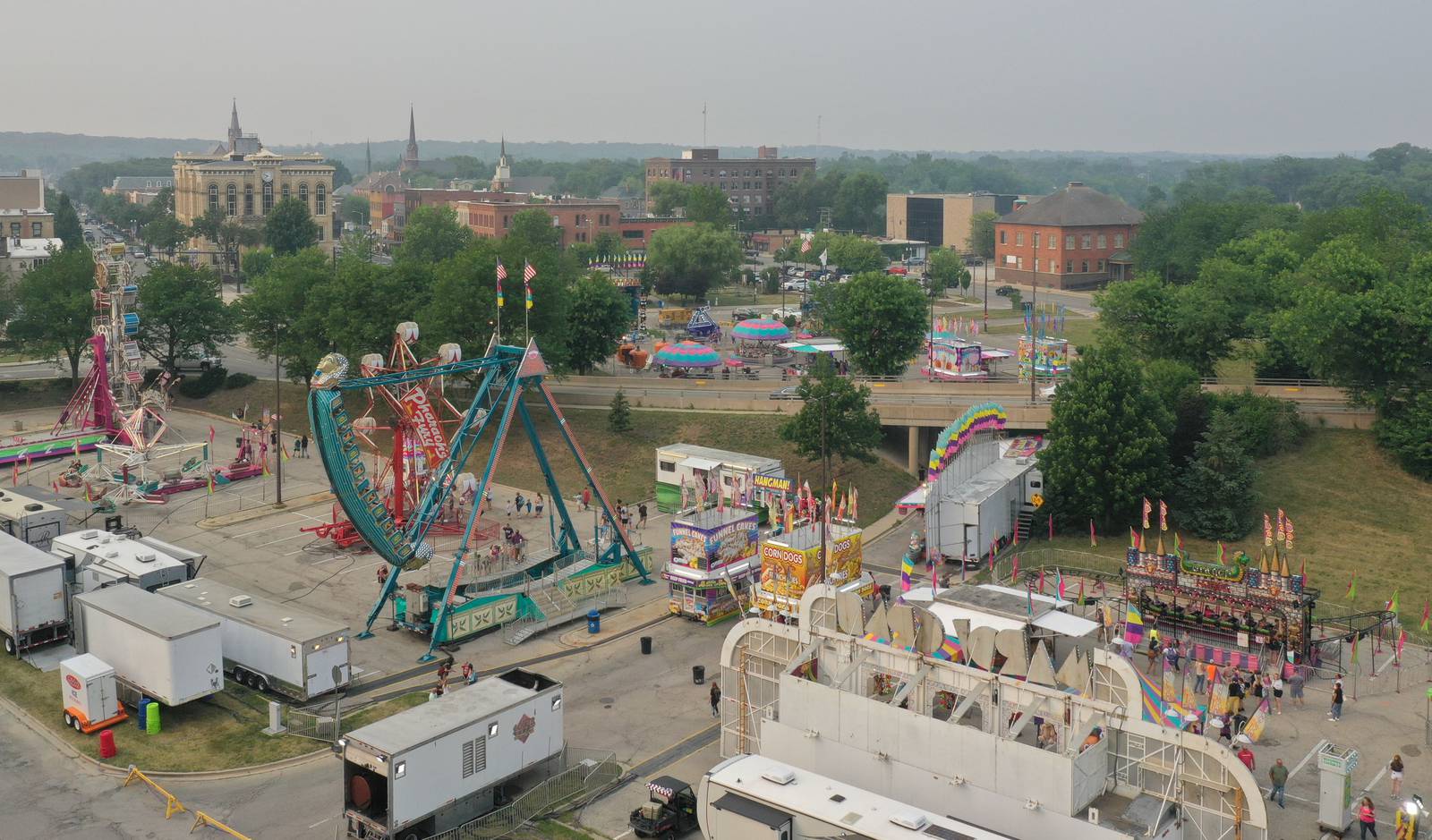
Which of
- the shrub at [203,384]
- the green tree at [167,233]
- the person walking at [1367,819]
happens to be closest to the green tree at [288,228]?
the green tree at [167,233]

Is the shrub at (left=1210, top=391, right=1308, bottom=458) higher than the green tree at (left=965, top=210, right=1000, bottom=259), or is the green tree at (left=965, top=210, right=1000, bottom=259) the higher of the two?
the green tree at (left=965, top=210, right=1000, bottom=259)

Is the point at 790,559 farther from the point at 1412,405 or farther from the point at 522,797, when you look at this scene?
the point at 1412,405

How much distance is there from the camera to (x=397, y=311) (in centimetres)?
7756

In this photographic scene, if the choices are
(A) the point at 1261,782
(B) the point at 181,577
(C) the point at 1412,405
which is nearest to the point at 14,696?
(B) the point at 181,577

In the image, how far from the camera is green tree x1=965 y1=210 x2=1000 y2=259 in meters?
172

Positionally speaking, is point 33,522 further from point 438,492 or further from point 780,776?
point 780,776

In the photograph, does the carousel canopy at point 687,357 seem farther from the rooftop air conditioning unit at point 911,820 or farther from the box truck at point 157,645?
the rooftop air conditioning unit at point 911,820

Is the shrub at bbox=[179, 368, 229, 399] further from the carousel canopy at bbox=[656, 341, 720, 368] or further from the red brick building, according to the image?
the red brick building

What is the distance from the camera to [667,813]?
1287 inches

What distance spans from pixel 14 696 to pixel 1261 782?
36.5 metres

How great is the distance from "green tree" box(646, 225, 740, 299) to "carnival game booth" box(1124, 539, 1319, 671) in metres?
86.4

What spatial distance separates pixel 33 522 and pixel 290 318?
36.0 metres

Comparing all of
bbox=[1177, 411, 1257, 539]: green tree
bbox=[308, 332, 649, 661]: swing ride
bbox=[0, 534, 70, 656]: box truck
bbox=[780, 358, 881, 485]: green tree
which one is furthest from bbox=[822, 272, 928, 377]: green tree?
bbox=[0, 534, 70, 656]: box truck

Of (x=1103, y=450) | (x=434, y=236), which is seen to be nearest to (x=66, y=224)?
(x=434, y=236)
